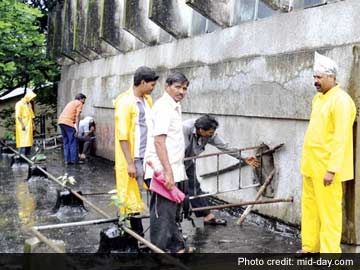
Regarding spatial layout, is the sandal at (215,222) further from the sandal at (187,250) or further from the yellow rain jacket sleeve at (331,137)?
the yellow rain jacket sleeve at (331,137)

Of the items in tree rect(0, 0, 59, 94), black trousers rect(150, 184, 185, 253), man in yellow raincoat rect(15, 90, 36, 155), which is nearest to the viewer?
black trousers rect(150, 184, 185, 253)

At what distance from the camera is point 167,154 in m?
5.25

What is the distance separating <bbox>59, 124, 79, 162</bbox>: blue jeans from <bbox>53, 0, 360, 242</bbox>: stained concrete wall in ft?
12.3

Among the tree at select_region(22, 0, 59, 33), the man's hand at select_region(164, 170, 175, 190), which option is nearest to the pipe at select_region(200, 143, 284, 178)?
the man's hand at select_region(164, 170, 175, 190)

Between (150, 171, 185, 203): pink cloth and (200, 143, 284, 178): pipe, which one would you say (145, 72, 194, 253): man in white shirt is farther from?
(200, 143, 284, 178): pipe

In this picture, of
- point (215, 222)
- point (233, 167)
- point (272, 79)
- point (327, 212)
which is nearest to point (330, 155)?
A: point (327, 212)

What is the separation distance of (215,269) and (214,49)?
467 cm

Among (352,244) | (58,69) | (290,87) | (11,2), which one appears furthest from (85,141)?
(352,244)

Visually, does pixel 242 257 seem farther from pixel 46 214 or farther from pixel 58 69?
pixel 58 69

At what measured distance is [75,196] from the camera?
8.11 m

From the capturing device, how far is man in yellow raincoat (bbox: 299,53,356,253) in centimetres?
503

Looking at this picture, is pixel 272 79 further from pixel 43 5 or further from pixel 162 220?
pixel 43 5

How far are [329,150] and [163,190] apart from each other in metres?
1.53

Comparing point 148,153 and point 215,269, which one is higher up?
point 148,153
